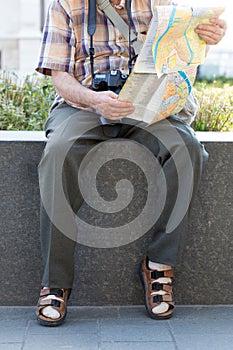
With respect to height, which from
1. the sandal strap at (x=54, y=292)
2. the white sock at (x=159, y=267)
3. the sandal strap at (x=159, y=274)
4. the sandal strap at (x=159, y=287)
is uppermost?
the white sock at (x=159, y=267)

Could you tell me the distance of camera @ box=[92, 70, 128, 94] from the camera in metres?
3.26

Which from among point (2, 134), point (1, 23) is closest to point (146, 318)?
point (2, 134)

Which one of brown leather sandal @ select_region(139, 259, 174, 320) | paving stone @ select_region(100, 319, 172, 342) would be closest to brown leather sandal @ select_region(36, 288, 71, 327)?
paving stone @ select_region(100, 319, 172, 342)

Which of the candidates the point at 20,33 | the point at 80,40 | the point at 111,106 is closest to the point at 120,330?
the point at 111,106

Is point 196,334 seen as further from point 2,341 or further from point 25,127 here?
point 25,127

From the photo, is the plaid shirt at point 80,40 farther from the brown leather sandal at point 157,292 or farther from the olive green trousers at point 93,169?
the brown leather sandal at point 157,292

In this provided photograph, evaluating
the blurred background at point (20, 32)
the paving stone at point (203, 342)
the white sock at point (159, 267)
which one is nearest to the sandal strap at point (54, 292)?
the white sock at point (159, 267)

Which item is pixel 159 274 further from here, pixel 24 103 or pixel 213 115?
pixel 24 103

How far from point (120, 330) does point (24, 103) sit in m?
2.24

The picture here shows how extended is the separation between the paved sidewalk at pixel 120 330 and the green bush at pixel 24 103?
1368mm

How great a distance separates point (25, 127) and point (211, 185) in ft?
4.97

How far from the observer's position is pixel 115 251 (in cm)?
345

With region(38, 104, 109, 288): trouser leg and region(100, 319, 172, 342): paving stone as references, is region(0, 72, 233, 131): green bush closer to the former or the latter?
region(38, 104, 109, 288): trouser leg

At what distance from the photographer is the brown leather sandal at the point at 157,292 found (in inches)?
130
